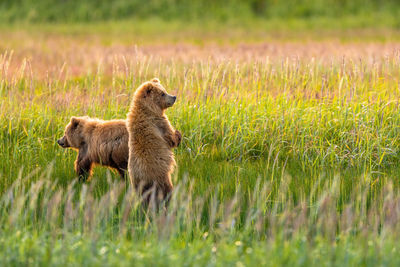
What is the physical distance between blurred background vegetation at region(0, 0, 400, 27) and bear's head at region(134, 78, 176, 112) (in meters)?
24.6

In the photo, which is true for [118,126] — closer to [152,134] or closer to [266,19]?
[152,134]

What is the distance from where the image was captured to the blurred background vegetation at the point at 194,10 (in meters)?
29.9

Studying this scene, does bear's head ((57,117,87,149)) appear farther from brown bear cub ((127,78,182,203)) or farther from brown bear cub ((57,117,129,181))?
brown bear cub ((127,78,182,203))

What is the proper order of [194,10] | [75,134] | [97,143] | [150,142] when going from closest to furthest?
[150,142]
[97,143]
[75,134]
[194,10]

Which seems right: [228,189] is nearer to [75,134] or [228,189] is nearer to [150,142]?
[150,142]

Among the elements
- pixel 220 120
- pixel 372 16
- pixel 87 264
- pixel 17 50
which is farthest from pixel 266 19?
pixel 87 264

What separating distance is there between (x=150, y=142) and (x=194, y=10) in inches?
1040

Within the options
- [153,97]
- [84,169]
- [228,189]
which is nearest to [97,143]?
[84,169]

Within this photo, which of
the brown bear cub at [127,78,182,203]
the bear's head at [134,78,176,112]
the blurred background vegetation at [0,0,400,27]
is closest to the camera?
the brown bear cub at [127,78,182,203]

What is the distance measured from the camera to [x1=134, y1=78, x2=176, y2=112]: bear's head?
18.3ft

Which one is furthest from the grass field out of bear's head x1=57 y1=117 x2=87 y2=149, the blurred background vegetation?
the blurred background vegetation

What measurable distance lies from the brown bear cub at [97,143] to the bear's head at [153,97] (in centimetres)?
58

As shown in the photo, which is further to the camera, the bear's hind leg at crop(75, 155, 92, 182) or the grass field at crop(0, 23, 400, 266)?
the bear's hind leg at crop(75, 155, 92, 182)

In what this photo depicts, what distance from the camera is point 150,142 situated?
5.33 m
